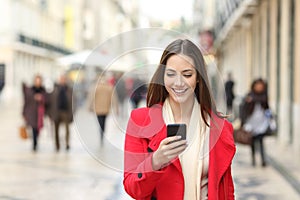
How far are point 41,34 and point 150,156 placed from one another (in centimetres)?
5670

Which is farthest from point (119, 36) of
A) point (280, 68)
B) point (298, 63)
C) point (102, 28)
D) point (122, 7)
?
point (122, 7)

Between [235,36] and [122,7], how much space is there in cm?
7697

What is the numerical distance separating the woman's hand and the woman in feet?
0.16

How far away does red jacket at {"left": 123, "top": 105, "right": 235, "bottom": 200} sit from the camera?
7.52 feet

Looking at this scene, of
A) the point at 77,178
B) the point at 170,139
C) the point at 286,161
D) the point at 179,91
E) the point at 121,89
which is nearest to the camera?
the point at 170,139

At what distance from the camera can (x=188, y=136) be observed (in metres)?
2.35

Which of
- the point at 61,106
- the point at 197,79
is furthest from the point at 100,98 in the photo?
the point at 61,106

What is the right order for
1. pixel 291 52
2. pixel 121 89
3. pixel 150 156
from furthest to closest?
1. pixel 291 52
2. pixel 121 89
3. pixel 150 156

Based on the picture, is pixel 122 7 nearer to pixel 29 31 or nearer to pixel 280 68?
pixel 29 31

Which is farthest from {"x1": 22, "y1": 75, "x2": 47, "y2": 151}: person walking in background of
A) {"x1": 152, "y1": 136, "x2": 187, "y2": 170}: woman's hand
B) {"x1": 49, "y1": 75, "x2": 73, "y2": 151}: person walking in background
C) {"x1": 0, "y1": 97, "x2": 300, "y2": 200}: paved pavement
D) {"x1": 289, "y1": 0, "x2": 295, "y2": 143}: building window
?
{"x1": 152, "y1": 136, "x2": 187, "y2": 170}: woman's hand

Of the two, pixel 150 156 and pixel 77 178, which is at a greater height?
pixel 150 156

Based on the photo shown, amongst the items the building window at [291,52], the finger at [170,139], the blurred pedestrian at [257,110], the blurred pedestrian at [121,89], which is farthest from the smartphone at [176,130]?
the building window at [291,52]

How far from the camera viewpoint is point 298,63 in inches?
549

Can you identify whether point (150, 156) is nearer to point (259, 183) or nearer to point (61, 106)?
point (259, 183)
